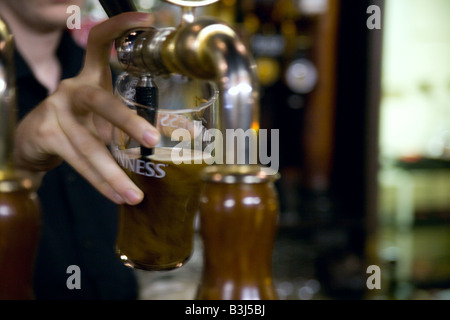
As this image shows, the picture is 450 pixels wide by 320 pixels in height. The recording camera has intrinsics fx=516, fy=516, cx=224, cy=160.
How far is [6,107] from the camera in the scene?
1.20ft

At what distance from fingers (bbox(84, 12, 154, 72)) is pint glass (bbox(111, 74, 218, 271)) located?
48 millimetres

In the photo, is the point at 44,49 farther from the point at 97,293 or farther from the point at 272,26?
the point at 272,26

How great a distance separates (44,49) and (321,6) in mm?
1966

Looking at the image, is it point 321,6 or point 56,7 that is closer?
point 56,7

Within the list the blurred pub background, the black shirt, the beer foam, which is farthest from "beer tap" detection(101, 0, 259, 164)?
the blurred pub background

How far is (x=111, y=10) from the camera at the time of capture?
1.69 feet

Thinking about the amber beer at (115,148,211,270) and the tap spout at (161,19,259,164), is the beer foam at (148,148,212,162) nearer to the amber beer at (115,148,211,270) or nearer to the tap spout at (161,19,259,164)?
the amber beer at (115,148,211,270)

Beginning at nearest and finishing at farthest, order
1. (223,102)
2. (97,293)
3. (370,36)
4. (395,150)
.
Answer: (223,102) < (97,293) < (370,36) < (395,150)

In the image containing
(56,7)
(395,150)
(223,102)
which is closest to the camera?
(223,102)

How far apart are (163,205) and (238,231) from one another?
0.62 ft

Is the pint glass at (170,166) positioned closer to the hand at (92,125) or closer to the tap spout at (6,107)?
the hand at (92,125)

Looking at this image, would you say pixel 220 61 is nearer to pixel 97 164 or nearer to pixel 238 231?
pixel 238 231

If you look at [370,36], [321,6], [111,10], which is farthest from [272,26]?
[111,10]
